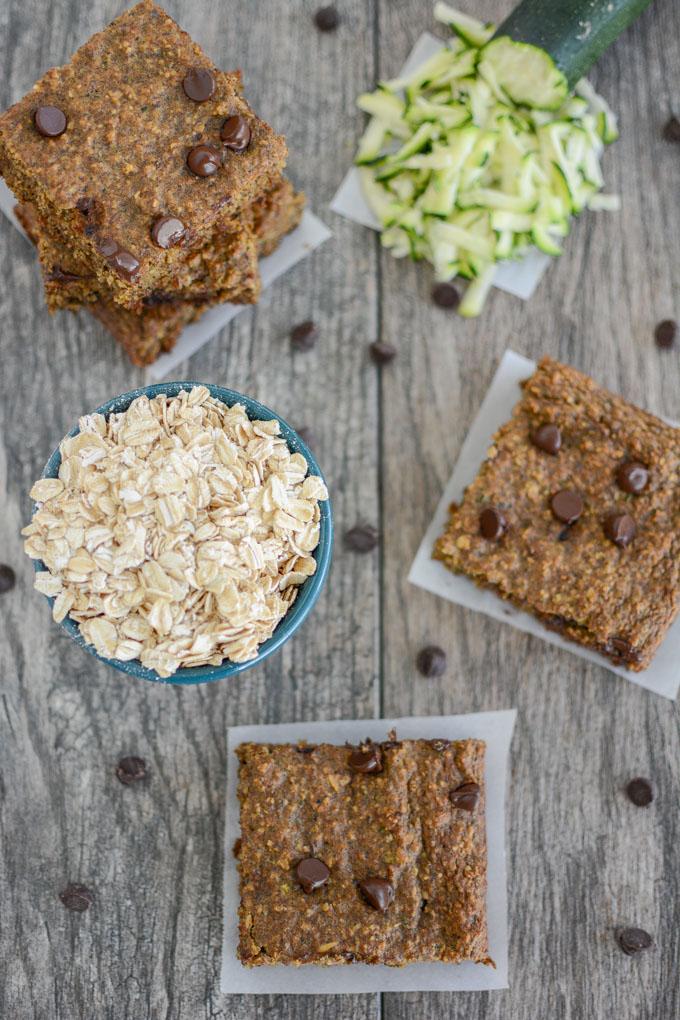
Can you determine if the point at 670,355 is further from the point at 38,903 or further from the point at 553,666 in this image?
the point at 38,903

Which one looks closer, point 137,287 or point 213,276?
point 137,287

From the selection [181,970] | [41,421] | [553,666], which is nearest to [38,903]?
[181,970]

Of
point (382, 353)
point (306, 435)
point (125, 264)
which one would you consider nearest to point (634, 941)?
point (306, 435)

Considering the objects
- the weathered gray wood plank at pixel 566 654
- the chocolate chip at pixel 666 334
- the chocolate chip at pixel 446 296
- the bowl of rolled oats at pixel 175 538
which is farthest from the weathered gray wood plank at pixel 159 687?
the chocolate chip at pixel 666 334

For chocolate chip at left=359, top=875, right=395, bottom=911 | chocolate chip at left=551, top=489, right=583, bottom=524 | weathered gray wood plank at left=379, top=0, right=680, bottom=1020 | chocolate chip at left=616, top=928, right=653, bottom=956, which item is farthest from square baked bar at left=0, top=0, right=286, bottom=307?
chocolate chip at left=616, top=928, right=653, bottom=956

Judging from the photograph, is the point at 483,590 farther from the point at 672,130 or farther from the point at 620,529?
the point at 672,130
